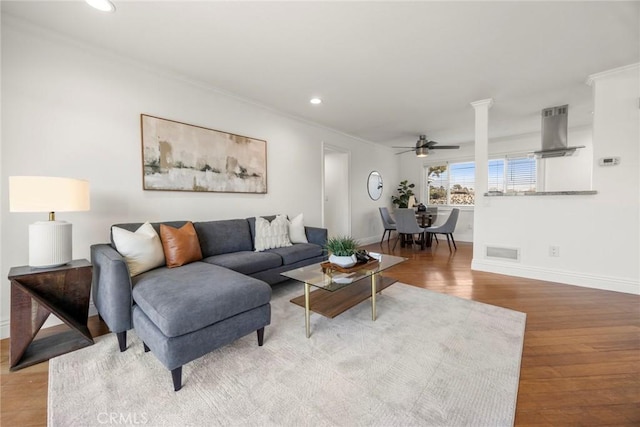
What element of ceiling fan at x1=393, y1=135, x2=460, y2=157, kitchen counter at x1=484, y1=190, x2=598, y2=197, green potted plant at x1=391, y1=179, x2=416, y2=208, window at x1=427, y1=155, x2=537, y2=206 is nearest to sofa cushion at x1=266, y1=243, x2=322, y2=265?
kitchen counter at x1=484, y1=190, x2=598, y2=197

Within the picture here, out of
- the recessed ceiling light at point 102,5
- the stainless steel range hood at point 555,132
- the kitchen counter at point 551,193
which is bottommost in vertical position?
the kitchen counter at point 551,193

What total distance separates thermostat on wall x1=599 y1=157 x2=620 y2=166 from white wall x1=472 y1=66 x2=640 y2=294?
0.04 metres

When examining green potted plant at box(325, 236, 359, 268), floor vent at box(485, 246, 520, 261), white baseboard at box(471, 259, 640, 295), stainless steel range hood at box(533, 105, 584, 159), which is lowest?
white baseboard at box(471, 259, 640, 295)

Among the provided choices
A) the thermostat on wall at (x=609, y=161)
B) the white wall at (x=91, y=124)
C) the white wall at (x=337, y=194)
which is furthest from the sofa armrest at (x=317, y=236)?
the thermostat on wall at (x=609, y=161)

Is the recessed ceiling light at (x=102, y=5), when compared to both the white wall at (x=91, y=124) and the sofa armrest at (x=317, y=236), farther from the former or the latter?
the sofa armrest at (x=317, y=236)

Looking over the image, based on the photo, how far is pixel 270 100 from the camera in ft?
11.5

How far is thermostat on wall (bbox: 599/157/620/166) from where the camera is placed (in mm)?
2816

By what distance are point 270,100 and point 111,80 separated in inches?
68.9

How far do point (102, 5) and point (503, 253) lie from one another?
502 centimetres

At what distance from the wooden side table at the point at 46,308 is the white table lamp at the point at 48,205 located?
0.09 metres

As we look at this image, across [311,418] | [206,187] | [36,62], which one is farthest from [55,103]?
[311,418]

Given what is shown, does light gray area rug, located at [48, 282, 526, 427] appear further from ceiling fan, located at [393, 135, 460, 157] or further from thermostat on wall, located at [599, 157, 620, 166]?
ceiling fan, located at [393, 135, 460, 157]

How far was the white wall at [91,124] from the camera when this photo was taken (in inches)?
76.4

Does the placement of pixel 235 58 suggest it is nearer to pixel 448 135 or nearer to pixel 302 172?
pixel 302 172
